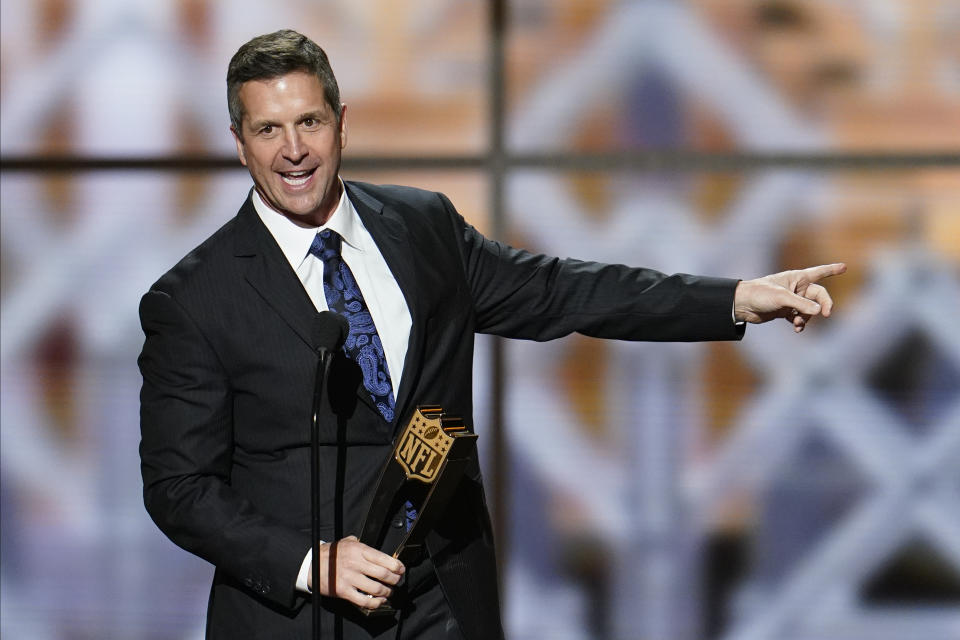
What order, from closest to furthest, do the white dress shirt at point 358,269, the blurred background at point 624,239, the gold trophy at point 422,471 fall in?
the gold trophy at point 422,471, the white dress shirt at point 358,269, the blurred background at point 624,239

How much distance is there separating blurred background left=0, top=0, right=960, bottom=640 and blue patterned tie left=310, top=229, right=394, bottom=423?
1390 millimetres

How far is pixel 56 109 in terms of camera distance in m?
3.39

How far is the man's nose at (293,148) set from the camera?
5.91 feet

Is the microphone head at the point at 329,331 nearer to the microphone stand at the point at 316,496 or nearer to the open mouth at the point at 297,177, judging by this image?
the microphone stand at the point at 316,496

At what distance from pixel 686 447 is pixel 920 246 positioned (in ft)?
2.57

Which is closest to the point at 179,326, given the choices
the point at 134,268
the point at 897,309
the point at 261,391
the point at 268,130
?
the point at 261,391

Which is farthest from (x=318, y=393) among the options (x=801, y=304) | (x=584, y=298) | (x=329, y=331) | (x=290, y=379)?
(x=801, y=304)

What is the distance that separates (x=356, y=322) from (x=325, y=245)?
0.14m

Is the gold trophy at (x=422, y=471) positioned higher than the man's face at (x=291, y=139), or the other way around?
the man's face at (x=291, y=139)

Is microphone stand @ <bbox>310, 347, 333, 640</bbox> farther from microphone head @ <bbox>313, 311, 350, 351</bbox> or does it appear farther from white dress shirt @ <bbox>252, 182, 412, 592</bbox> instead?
white dress shirt @ <bbox>252, 182, 412, 592</bbox>

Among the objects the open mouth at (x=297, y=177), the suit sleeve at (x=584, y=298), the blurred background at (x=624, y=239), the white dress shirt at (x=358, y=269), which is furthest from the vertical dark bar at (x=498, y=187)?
the open mouth at (x=297, y=177)

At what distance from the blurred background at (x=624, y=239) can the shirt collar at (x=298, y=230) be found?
1336 millimetres

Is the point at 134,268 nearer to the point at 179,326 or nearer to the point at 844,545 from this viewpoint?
the point at 179,326

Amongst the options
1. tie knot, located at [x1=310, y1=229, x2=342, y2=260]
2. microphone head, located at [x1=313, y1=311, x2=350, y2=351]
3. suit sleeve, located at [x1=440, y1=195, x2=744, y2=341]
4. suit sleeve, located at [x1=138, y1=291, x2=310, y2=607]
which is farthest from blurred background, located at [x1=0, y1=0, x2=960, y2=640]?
microphone head, located at [x1=313, y1=311, x2=350, y2=351]
